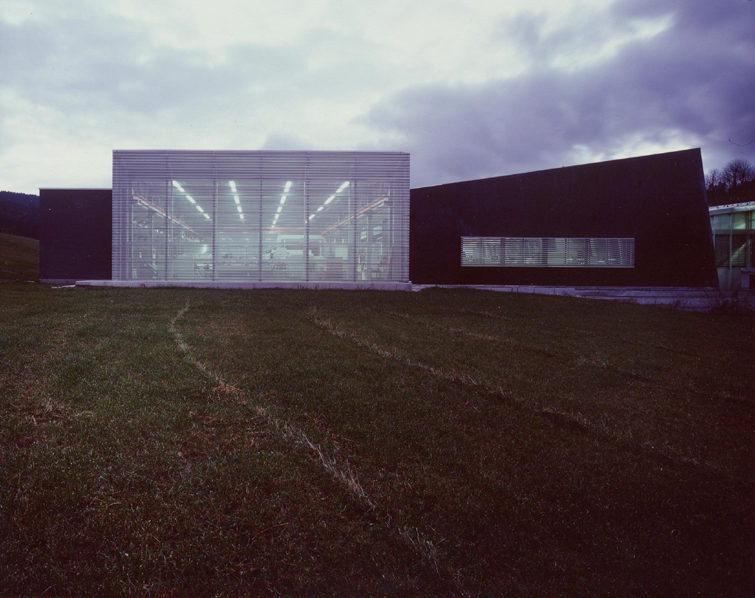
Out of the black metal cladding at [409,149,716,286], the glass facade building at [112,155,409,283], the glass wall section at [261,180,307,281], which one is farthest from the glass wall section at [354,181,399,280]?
the black metal cladding at [409,149,716,286]

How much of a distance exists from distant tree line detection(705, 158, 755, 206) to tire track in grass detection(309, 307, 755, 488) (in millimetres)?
33943

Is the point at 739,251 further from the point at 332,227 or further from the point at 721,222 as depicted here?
the point at 332,227

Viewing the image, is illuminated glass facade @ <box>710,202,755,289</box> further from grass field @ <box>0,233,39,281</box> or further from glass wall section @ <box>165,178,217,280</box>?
grass field @ <box>0,233,39,281</box>

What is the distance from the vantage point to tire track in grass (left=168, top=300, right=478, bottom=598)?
1998 millimetres

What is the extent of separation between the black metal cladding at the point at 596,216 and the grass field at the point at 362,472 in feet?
43.8

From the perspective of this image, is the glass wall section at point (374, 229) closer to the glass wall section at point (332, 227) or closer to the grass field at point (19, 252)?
the glass wall section at point (332, 227)

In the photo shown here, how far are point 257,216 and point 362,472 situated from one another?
1449cm

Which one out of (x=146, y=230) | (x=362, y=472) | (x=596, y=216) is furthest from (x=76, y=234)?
(x=596, y=216)

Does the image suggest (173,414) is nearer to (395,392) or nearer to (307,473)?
(307,473)

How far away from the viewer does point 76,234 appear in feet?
59.0

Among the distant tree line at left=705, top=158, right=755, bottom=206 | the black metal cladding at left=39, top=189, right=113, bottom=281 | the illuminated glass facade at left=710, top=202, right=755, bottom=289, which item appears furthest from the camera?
the distant tree line at left=705, top=158, right=755, bottom=206

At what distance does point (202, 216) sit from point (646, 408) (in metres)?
15.8

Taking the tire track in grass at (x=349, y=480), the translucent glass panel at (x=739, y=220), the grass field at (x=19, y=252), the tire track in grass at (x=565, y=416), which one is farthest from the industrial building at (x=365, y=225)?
the grass field at (x=19, y=252)

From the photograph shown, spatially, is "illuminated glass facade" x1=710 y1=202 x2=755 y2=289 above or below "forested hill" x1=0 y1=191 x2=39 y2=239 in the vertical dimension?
below
